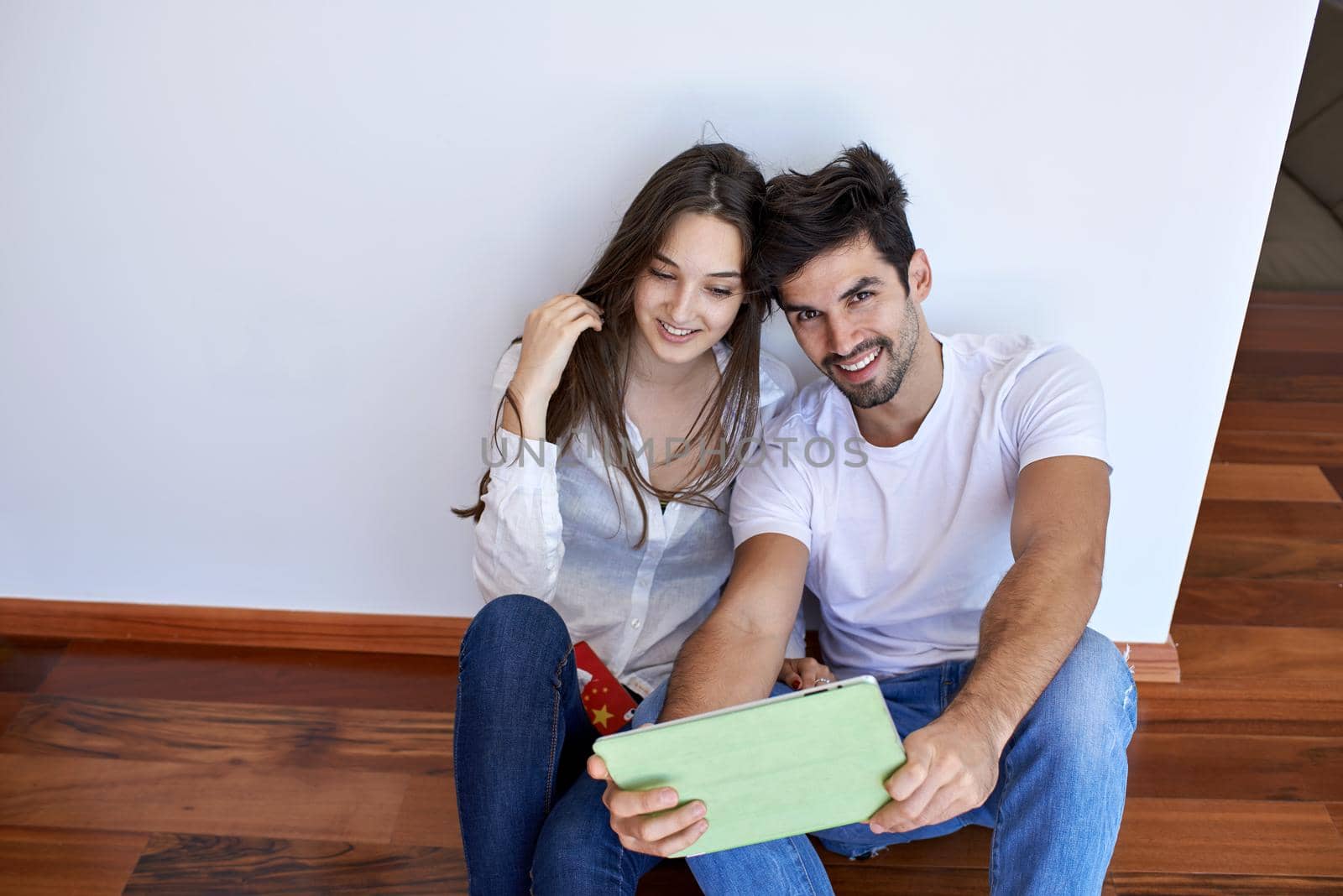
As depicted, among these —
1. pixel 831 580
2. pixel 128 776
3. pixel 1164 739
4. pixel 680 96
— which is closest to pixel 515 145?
pixel 680 96

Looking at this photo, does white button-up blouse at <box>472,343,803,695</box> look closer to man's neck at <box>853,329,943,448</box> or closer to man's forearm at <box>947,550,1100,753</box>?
man's neck at <box>853,329,943,448</box>

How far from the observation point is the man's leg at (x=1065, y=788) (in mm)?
1267

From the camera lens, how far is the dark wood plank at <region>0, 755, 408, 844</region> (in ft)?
5.72

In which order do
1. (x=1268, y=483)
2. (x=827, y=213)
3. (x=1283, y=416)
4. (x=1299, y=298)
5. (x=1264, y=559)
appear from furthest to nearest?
(x=1299, y=298), (x=1283, y=416), (x=1268, y=483), (x=1264, y=559), (x=827, y=213)

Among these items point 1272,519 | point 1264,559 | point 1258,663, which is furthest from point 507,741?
point 1272,519

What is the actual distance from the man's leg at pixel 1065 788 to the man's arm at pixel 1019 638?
0.16 ft

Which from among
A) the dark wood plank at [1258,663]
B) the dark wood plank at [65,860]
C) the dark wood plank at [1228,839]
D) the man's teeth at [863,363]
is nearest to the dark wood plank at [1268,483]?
the dark wood plank at [1258,663]

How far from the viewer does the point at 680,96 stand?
1.51 m

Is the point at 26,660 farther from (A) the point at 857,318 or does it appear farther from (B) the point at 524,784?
(A) the point at 857,318

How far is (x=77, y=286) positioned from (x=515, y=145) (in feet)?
2.55

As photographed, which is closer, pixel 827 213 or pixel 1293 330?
pixel 827 213

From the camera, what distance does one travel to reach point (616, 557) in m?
1.70

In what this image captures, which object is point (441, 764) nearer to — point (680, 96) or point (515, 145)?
point (515, 145)

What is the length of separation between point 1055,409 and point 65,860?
1.61 meters
